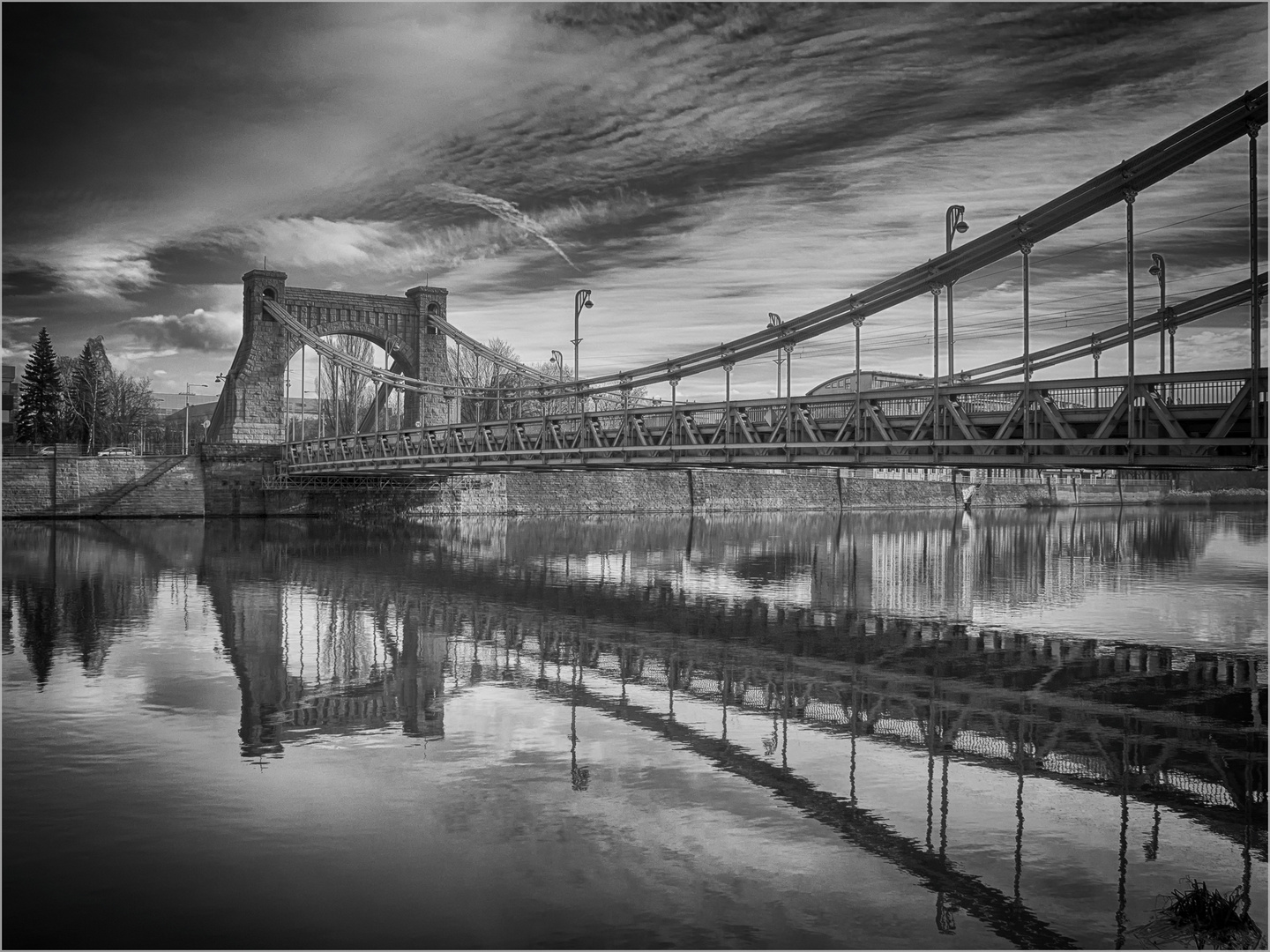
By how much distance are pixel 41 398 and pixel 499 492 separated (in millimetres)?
34735

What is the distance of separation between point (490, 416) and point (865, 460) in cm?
5004

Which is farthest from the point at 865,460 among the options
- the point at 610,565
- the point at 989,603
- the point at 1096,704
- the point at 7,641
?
the point at 7,641

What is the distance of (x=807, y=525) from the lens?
60250 mm

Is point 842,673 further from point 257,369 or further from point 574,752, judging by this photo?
point 257,369

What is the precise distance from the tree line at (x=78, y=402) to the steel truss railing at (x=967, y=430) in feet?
146

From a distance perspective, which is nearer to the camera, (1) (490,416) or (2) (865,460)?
(2) (865,460)

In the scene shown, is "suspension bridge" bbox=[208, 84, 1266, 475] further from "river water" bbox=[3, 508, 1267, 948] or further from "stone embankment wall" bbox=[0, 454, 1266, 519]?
"stone embankment wall" bbox=[0, 454, 1266, 519]

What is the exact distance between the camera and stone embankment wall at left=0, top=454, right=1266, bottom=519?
54.5 metres

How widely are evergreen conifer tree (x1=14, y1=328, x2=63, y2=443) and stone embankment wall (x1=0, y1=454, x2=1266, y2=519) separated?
20958 millimetres

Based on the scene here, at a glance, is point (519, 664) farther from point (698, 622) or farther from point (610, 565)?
point (610, 565)

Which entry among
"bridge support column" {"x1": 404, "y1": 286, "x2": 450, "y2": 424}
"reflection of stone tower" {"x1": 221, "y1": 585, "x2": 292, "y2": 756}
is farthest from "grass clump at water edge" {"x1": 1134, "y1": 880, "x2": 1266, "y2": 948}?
"bridge support column" {"x1": 404, "y1": 286, "x2": 450, "y2": 424}

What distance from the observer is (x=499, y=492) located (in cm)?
6744

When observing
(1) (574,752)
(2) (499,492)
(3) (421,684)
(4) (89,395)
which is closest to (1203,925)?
(1) (574,752)

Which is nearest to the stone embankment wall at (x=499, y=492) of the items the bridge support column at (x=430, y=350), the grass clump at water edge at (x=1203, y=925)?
the bridge support column at (x=430, y=350)
